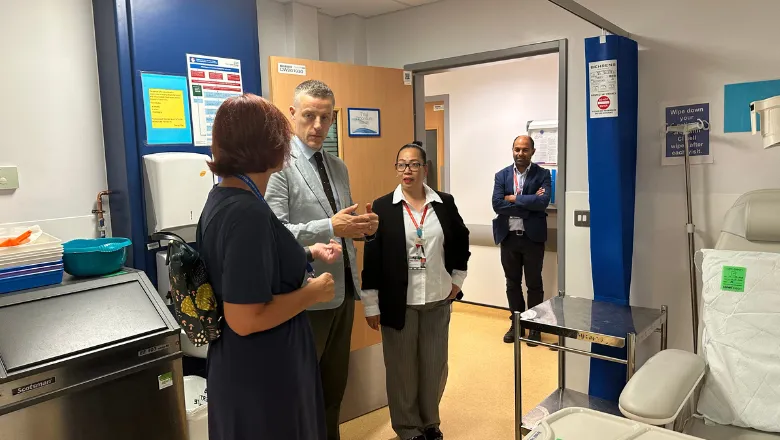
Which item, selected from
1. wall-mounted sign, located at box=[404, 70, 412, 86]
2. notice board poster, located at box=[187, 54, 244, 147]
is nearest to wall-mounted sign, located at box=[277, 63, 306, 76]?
notice board poster, located at box=[187, 54, 244, 147]

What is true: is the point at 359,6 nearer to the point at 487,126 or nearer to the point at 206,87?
the point at 206,87

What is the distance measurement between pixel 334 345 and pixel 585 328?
99 cm

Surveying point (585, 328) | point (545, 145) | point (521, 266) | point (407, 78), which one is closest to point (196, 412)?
point (585, 328)

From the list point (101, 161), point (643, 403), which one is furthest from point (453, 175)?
point (643, 403)

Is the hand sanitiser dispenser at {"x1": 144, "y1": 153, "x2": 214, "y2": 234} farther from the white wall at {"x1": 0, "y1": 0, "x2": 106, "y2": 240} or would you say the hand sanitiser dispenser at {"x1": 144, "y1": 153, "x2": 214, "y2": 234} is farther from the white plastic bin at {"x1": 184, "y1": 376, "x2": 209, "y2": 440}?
the white plastic bin at {"x1": 184, "y1": 376, "x2": 209, "y2": 440}

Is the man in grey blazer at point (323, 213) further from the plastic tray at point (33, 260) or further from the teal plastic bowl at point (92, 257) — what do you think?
the plastic tray at point (33, 260)

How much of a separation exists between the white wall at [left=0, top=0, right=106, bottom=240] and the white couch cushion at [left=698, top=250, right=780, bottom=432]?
8.35 feet

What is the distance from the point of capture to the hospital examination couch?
1528 millimetres

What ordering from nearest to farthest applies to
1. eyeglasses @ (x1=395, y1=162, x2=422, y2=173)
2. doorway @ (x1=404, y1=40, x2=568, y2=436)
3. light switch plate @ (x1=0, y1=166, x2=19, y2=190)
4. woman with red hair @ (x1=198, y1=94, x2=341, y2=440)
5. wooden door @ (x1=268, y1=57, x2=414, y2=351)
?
woman with red hair @ (x1=198, y1=94, x2=341, y2=440) < light switch plate @ (x1=0, y1=166, x2=19, y2=190) < eyeglasses @ (x1=395, y1=162, x2=422, y2=173) < wooden door @ (x1=268, y1=57, x2=414, y2=351) < doorway @ (x1=404, y1=40, x2=568, y2=436)


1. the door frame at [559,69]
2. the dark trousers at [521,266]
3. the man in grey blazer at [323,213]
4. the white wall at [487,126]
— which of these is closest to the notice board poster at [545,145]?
the white wall at [487,126]

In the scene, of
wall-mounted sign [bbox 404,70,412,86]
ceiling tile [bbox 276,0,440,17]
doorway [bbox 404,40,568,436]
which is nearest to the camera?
ceiling tile [bbox 276,0,440,17]

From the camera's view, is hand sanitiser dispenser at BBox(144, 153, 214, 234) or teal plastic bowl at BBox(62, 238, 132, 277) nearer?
teal plastic bowl at BBox(62, 238, 132, 277)

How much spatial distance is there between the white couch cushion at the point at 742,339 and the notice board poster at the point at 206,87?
2173 mm

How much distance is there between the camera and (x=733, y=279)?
190 centimetres
